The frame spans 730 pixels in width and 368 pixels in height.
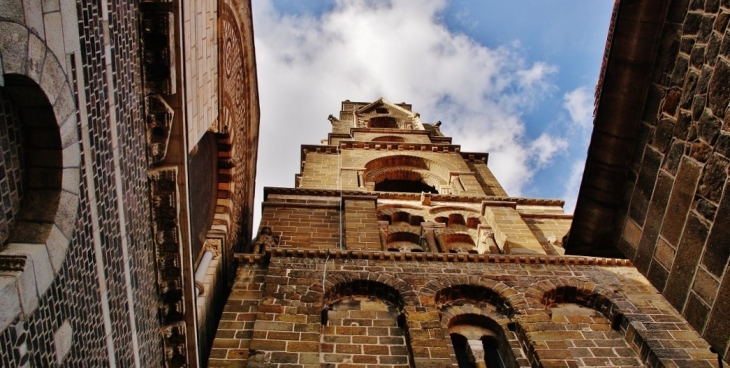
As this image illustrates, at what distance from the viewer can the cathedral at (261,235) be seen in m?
4.60

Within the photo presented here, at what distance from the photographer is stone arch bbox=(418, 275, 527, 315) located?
10188 mm

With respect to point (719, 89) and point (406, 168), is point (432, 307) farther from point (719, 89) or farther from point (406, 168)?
point (406, 168)

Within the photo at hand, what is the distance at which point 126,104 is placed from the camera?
645cm

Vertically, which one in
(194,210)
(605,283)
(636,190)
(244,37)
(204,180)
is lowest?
(636,190)

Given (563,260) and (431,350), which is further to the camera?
(563,260)

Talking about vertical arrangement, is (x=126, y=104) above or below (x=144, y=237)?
above

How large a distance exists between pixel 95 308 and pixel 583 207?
19.2ft

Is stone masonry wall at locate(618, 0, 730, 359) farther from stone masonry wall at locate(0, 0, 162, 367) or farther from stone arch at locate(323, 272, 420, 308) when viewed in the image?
stone masonry wall at locate(0, 0, 162, 367)

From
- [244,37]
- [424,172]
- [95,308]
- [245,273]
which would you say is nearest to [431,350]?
[245,273]

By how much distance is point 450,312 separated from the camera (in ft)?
33.7

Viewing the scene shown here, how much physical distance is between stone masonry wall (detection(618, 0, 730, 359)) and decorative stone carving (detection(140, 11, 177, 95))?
571 cm

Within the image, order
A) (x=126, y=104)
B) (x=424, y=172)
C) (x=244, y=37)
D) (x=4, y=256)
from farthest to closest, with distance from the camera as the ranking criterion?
(x=424, y=172) < (x=244, y=37) < (x=126, y=104) < (x=4, y=256)

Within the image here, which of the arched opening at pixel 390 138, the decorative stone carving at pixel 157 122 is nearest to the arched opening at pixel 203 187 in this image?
the decorative stone carving at pixel 157 122

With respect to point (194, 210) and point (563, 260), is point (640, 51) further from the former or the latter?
point (194, 210)
